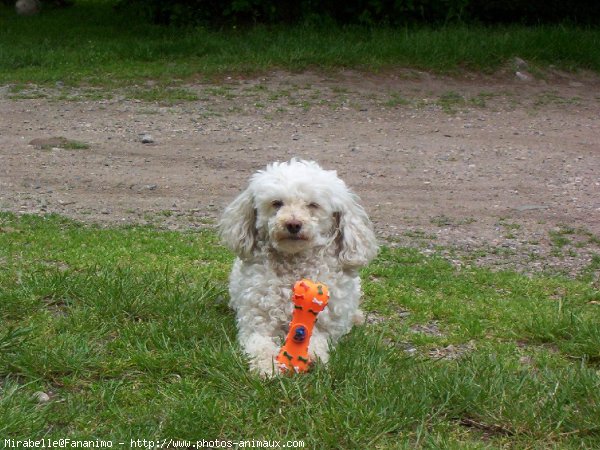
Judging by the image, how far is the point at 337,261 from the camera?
459cm

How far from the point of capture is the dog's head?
440 cm

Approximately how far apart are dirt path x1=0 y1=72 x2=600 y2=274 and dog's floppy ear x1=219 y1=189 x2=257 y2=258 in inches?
90.3

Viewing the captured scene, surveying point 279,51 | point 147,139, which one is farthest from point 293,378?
point 279,51

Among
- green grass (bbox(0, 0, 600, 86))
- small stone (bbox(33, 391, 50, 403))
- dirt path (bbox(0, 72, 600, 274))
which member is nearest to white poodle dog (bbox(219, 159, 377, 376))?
small stone (bbox(33, 391, 50, 403))

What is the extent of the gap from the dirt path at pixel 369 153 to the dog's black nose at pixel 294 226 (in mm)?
2439

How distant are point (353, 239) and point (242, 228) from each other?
53 centimetres

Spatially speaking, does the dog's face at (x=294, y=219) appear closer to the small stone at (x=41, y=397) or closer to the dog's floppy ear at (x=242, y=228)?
the dog's floppy ear at (x=242, y=228)

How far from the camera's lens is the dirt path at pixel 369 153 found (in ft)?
24.1

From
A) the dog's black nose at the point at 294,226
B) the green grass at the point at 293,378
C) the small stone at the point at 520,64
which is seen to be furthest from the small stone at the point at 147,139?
the dog's black nose at the point at 294,226

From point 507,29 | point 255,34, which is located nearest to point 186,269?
point 255,34

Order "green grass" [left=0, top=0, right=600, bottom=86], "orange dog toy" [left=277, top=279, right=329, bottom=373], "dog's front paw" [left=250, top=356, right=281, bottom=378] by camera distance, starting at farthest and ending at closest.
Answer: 1. "green grass" [left=0, top=0, right=600, bottom=86]
2. "orange dog toy" [left=277, top=279, right=329, bottom=373]
3. "dog's front paw" [left=250, top=356, right=281, bottom=378]

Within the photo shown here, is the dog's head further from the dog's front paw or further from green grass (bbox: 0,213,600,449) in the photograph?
the dog's front paw

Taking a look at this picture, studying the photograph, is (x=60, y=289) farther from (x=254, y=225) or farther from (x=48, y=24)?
(x=48, y=24)

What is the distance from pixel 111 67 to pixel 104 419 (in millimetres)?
9375
